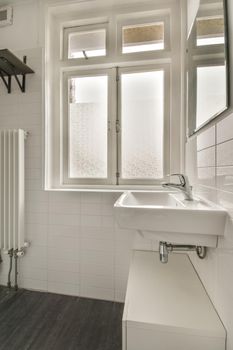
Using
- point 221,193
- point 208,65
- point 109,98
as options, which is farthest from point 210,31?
point 109,98

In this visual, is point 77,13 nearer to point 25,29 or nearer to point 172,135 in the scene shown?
point 25,29

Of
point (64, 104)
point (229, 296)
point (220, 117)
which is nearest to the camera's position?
point (229, 296)

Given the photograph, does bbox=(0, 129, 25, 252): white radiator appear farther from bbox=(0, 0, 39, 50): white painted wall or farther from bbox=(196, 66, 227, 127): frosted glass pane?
bbox=(196, 66, 227, 127): frosted glass pane

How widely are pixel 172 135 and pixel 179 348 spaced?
1381 mm

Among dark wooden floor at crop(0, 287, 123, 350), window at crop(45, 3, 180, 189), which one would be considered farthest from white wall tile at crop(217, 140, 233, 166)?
dark wooden floor at crop(0, 287, 123, 350)

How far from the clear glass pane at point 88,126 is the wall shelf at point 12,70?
1.30ft

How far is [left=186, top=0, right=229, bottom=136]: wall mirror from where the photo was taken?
2.71ft

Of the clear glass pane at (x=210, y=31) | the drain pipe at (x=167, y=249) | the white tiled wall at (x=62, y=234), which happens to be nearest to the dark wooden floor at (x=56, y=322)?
the white tiled wall at (x=62, y=234)

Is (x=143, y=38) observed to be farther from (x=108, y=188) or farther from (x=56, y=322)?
(x=56, y=322)

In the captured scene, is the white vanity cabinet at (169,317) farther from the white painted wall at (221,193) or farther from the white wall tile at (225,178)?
the white wall tile at (225,178)

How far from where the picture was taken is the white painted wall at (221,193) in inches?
28.8

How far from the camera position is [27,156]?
1.89 metres

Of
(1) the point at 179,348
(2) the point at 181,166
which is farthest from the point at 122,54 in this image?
(1) the point at 179,348

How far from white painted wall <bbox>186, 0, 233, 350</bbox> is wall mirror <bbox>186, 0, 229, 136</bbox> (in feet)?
0.16
